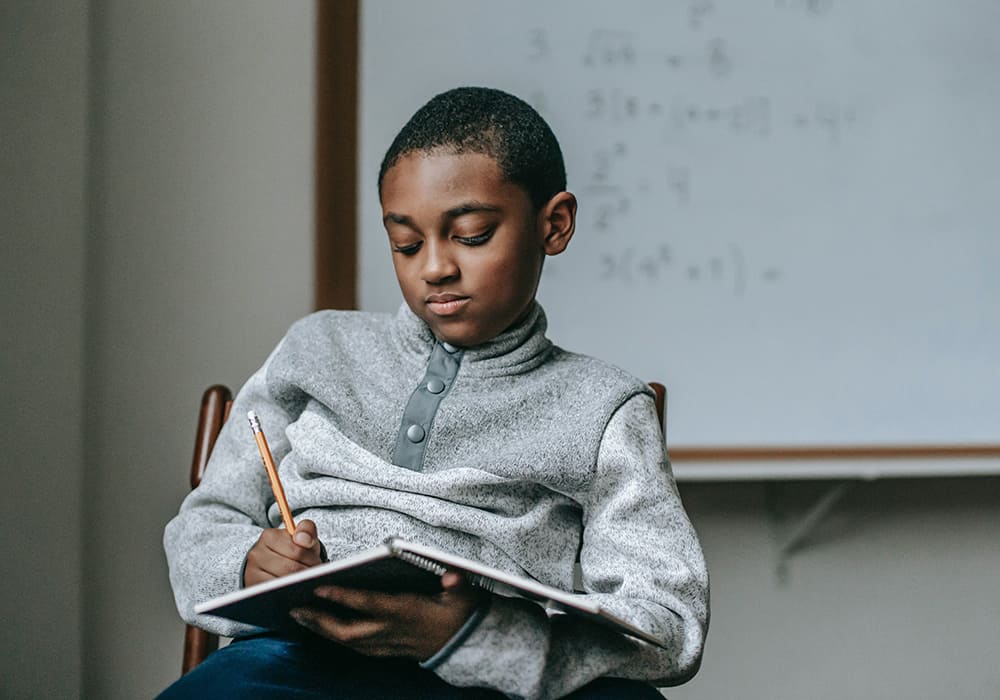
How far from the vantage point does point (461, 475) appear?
79 cm

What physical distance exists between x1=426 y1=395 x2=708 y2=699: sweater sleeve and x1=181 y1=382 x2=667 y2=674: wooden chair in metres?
0.23

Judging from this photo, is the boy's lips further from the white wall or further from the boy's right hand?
the white wall

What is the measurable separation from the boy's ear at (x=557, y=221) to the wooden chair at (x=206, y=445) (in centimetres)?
24

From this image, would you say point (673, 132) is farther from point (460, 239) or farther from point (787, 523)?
point (460, 239)

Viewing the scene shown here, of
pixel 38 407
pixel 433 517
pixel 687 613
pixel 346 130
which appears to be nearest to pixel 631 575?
pixel 687 613

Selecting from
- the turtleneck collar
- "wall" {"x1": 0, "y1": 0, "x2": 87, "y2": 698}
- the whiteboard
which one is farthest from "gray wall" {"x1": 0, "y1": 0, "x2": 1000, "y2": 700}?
the turtleneck collar

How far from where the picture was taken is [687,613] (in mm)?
740

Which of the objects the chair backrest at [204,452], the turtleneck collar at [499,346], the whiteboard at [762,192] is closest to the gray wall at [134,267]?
the whiteboard at [762,192]

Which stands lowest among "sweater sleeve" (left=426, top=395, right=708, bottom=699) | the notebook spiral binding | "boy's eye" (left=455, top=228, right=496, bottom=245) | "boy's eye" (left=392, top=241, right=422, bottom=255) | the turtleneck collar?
"sweater sleeve" (left=426, top=395, right=708, bottom=699)

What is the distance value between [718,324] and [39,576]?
38.4 inches

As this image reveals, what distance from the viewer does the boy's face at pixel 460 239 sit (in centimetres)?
80

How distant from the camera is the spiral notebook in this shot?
1.87ft

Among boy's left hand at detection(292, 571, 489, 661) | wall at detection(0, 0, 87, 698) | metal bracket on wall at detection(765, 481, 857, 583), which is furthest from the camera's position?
metal bracket on wall at detection(765, 481, 857, 583)

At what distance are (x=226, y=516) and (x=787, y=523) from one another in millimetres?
1048
